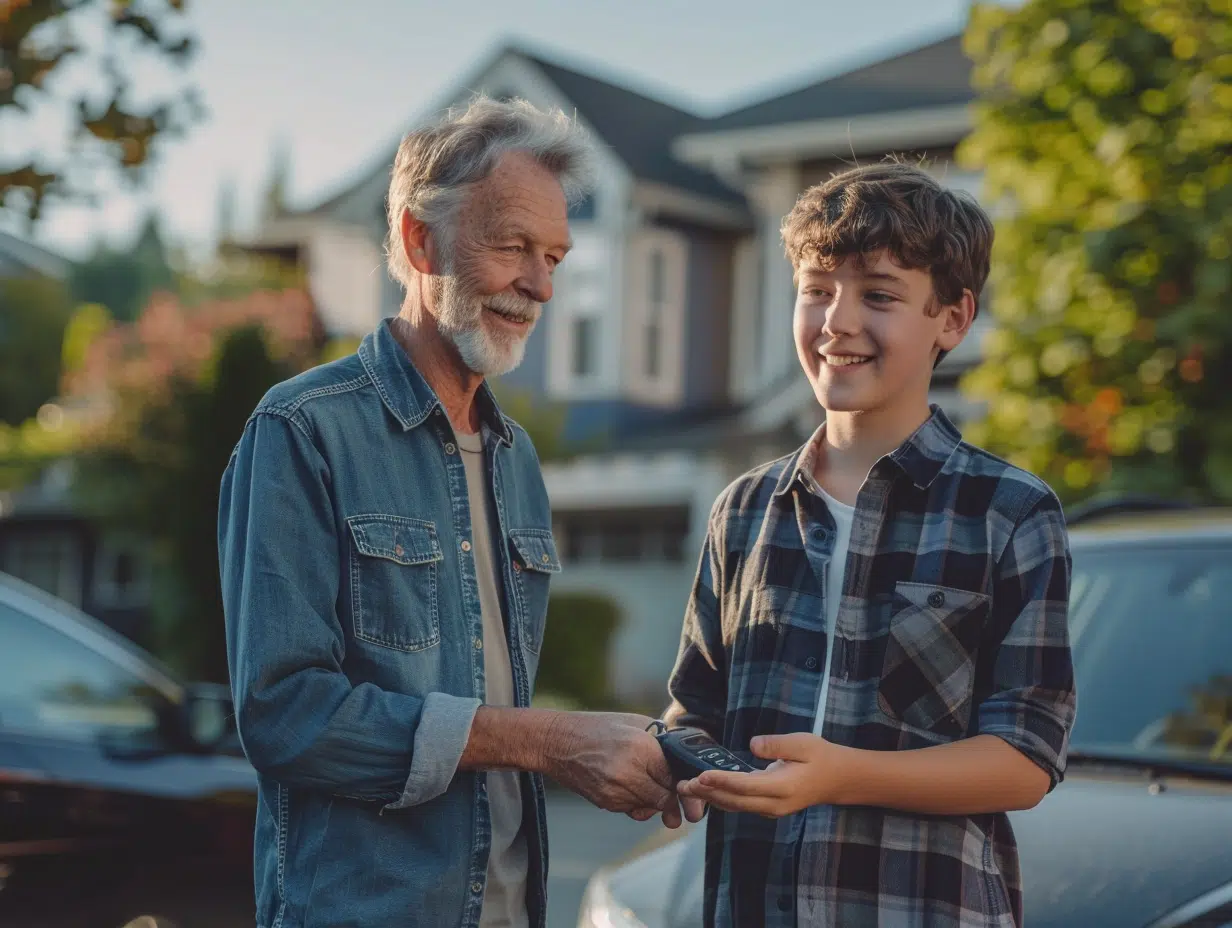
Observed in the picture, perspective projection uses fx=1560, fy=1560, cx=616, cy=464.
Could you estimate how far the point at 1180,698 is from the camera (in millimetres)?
3904

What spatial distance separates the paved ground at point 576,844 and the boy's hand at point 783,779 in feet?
18.1

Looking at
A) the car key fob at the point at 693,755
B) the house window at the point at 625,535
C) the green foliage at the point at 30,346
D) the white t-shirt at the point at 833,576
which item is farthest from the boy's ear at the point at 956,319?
the green foliage at the point at 30,346

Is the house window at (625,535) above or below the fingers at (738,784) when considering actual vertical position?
below

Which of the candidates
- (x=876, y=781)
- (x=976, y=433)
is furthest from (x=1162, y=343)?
(x=876, y=781)

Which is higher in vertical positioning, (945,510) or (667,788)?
(945,510)

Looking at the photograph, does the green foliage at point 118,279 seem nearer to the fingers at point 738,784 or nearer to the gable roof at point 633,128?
the gable roof at point 633,128

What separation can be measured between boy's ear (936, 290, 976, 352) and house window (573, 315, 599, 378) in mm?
16797

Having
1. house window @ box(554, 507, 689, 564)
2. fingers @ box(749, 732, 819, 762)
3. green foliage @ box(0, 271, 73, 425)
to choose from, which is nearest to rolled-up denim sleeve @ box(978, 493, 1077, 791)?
fingers @ box(749, 732, 819, 762)

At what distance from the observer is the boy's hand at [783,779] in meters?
2.12

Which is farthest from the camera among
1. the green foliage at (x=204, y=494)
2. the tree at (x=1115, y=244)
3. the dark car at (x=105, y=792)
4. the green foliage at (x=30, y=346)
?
the green foliage at (x=30, y=346)

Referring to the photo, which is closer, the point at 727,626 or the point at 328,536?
the point at 328,536

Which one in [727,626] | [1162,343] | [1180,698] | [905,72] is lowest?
[1180,698]

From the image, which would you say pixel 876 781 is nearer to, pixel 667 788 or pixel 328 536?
pixel 667 788

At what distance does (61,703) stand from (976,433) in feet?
14.8
